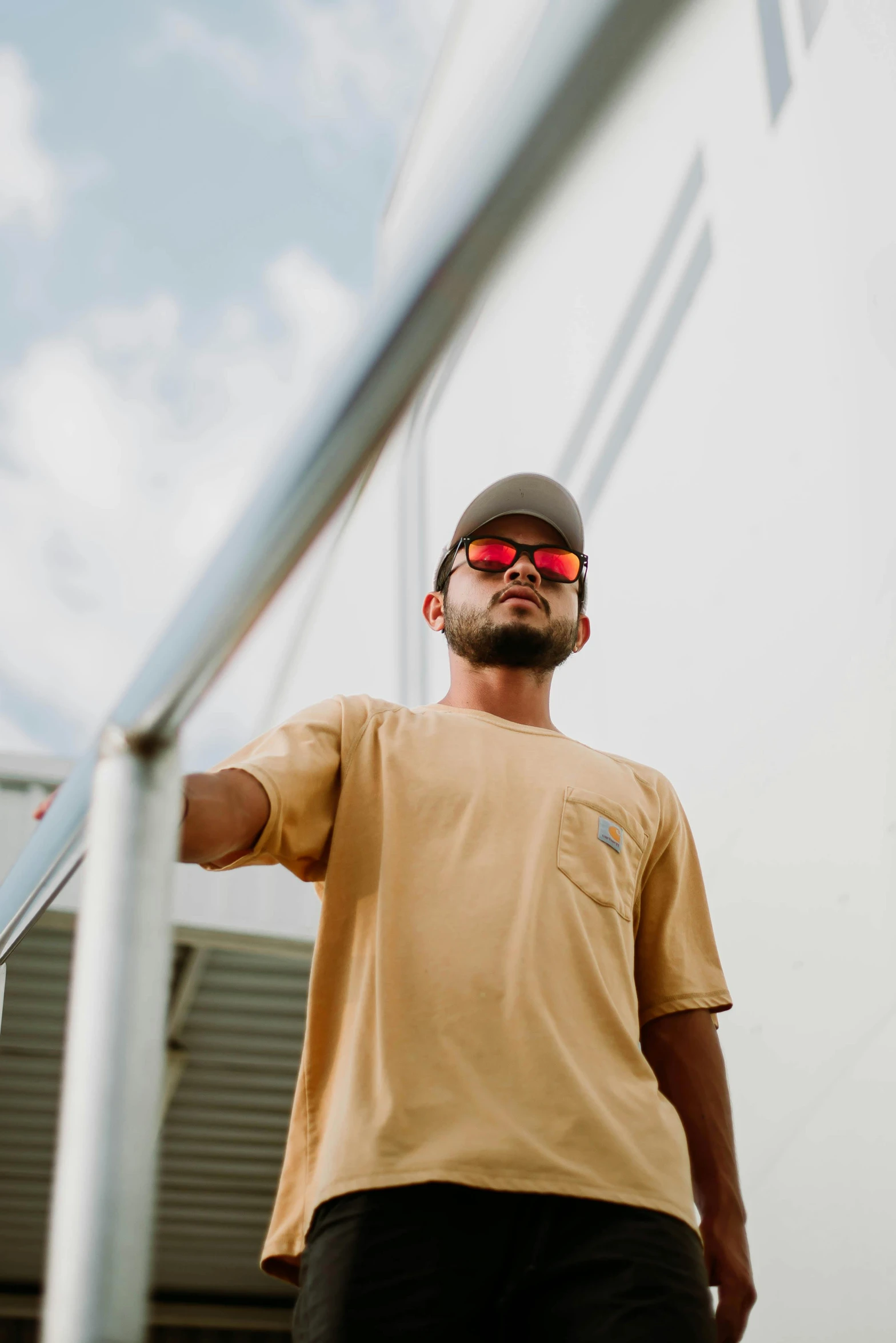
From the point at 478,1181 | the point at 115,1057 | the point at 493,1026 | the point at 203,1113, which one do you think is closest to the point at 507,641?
the point at 493,1026

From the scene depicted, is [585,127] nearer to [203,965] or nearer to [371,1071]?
[371,1071]

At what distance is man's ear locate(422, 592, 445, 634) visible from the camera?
1.79 m

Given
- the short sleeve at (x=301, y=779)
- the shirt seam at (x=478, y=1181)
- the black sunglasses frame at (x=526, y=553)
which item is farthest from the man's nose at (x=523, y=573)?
the shirt seam at (x=478, y=1181)

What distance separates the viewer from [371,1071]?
1201 millimetres

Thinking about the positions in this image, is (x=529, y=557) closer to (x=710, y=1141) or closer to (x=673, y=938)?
(x=673, y=938)

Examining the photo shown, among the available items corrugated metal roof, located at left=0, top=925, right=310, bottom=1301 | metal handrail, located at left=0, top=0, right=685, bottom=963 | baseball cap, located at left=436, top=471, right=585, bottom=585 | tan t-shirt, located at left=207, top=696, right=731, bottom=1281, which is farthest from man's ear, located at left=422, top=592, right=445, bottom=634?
corrugated metal roof, located at left=0, top=925, right=310, bottom=1301

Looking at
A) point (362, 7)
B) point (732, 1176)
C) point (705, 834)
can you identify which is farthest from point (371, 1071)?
point (362, 7)

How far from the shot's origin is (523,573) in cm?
167

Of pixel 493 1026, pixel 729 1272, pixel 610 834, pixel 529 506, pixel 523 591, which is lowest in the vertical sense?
pixel 729 1272

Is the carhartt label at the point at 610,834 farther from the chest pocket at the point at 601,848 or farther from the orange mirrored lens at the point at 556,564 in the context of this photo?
the orange mirrored lens at the point at 556,564

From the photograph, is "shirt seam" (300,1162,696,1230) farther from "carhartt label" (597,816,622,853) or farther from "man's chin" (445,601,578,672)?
"man's chin" (445,601,578,672)

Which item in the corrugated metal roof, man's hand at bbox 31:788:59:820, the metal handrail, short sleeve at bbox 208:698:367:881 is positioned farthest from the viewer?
the corrugated metal roof

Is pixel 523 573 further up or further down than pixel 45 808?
further up

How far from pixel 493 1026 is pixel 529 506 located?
0.78m
